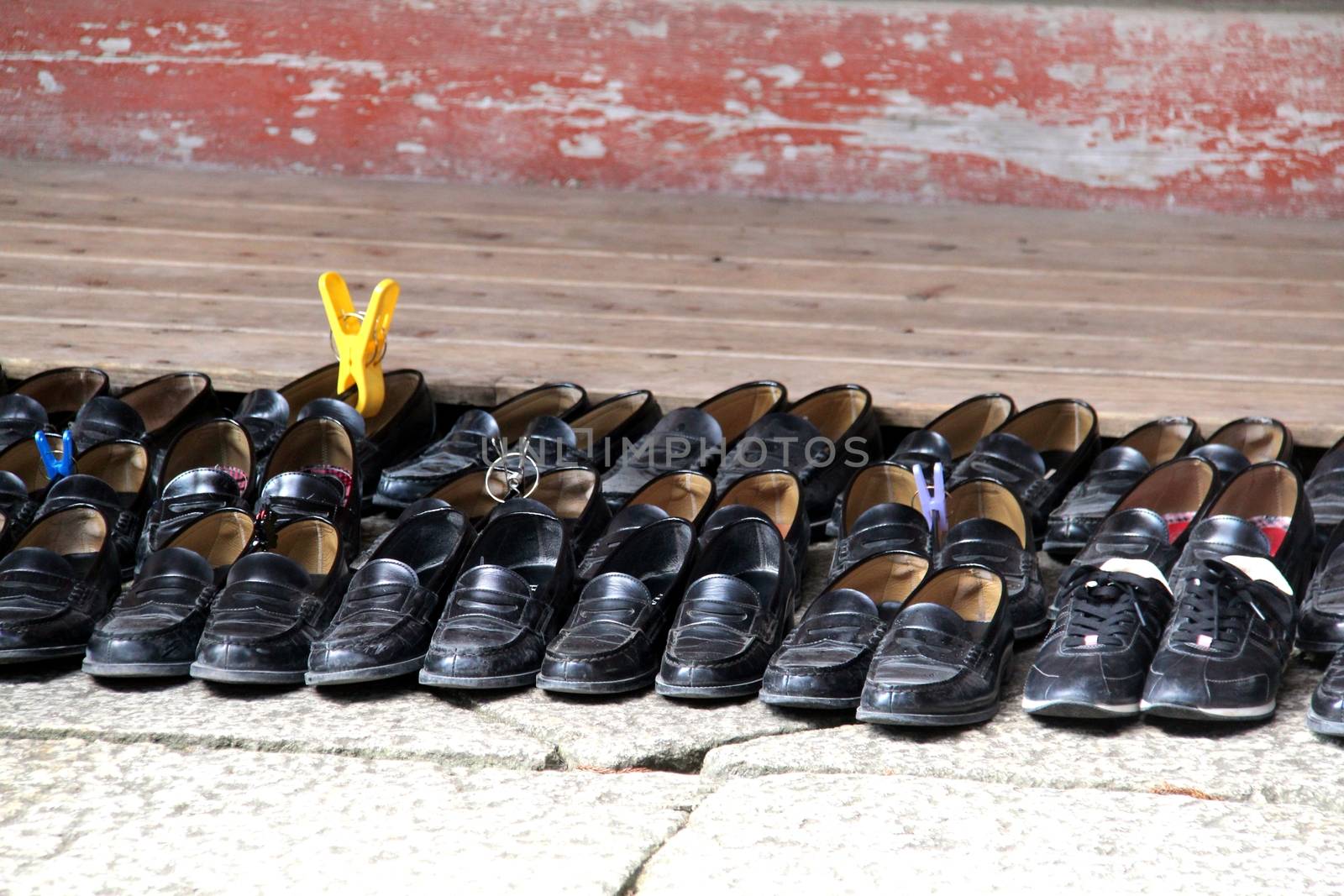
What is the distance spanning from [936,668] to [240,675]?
0.76 m

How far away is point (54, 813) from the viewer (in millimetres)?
1427

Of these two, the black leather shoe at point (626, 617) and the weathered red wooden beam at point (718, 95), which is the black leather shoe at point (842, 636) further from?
the weathered red wooden beam at point (718, 95)

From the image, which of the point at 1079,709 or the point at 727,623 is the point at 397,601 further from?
the point at 1079,709

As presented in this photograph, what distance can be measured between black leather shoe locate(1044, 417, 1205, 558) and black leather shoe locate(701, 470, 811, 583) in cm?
36

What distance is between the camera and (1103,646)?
5.23 ft

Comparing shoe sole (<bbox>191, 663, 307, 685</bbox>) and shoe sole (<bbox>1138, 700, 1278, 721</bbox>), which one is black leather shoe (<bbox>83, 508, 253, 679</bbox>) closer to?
shoe sole (<bbox>191, 663, 307, 685</bbox>)

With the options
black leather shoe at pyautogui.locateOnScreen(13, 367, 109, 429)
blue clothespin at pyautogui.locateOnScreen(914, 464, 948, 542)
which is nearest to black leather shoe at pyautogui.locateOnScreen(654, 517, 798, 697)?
blue clothespin at pyautogui.locateOnScreen(914, 464, 948, 542)

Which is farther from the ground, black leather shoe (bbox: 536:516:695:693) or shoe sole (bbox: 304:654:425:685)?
black leather shoe (bbox: 536:516:695:693)

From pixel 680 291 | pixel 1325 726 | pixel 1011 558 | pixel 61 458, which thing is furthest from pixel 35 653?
pixel 680 291

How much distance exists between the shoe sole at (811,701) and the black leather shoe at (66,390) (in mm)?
1393

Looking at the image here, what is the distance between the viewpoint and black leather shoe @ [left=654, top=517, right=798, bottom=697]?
1632 mm

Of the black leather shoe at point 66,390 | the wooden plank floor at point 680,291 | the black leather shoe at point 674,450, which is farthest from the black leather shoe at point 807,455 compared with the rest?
A: the black leather shoe at point 66,390

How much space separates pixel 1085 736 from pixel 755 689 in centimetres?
35

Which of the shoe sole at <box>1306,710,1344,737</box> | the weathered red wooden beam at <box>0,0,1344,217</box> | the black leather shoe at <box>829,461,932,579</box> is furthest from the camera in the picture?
the weathered red wooden beam at <box>0,0,1344,217</box>
